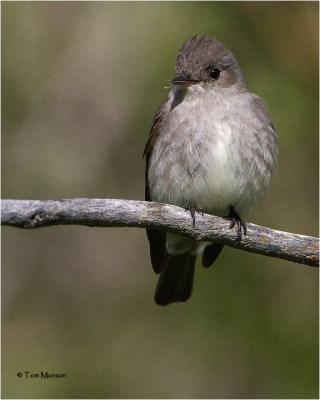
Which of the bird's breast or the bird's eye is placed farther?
the bird's eye

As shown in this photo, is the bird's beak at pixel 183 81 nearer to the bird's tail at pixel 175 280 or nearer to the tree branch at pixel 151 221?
the tree branch at pixel 151 221

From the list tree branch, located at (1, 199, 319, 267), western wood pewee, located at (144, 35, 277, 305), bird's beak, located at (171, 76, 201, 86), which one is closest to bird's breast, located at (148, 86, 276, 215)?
western wood pewee, located at (144, 35, 277, 305)

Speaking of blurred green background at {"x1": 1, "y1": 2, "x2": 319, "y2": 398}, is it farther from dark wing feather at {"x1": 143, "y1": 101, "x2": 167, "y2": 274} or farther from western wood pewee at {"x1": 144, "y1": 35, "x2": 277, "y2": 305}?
western wood pewee at {"x1": 144, "y1": 35, "x2": 277, "y2": 305}

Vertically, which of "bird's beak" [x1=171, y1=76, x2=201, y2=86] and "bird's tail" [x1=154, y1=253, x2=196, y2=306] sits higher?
"bird's beak" [x1=171, y1=76, x2=201, y2=86]

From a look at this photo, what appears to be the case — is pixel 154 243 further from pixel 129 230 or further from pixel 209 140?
pixel 209 140

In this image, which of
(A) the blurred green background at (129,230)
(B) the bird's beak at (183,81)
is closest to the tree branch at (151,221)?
(B) the bird's beak at (183,81)

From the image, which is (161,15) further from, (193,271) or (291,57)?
(193,271)

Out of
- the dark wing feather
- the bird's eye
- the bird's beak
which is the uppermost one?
the bird's eye
